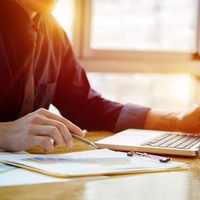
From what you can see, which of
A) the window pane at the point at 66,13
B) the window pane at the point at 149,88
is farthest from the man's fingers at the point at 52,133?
the window pane at the point at 149,88

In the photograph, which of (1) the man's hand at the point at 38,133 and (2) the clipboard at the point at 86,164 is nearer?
(2) the clipboard at the point at 86,164

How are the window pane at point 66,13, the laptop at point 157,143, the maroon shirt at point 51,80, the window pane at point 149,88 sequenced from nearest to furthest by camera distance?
1. the laptop at point 157,143
2. the maroon shirt at point 51,80
3. the window pane at point 66,13
4. the window pane at point 149,88

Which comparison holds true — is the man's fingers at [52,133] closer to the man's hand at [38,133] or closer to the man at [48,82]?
the man's hand at [38,133]

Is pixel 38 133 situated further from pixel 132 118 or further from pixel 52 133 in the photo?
pixel 132 118

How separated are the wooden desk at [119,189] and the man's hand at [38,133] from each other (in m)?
0.20

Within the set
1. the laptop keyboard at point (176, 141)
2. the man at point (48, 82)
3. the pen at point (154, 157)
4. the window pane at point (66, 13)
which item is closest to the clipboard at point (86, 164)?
the pen at point (154, 157)

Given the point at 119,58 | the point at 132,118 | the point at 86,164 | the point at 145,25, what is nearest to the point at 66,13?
the point at 119,58

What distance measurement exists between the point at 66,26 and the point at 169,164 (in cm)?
187

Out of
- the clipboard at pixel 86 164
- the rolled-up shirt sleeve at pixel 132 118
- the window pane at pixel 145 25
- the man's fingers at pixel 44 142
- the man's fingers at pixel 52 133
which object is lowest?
the rolled-up shirt sleeve at pixel 132 118

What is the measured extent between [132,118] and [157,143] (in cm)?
40

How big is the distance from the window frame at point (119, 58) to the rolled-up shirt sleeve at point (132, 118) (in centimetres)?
120

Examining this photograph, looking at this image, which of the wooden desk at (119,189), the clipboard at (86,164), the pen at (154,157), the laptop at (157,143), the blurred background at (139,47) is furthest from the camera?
the blurred background at (139,47)

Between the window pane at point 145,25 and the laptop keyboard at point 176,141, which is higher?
the window pane at point 145,25

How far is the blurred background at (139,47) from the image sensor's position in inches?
109
